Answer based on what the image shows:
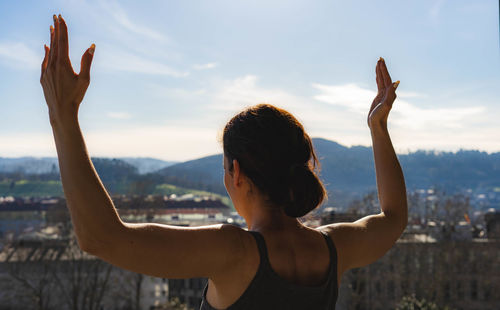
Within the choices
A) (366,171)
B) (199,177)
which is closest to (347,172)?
(366,171)

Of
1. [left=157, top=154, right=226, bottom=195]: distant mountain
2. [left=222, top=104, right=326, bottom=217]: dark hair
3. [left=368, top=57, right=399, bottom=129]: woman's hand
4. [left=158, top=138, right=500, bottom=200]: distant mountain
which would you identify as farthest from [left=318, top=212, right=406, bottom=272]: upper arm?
[left=157, top=154, right=226, bottom=195]: distant mountain

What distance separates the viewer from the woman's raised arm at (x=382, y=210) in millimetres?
967

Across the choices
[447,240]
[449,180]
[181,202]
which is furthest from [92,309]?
[449,180]

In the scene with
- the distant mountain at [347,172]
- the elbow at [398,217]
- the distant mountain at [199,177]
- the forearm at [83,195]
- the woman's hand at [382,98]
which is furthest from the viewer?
the distant mountain at [199,177]

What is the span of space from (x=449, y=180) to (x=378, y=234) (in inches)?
1781

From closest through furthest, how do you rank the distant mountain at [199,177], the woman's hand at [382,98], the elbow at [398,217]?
the elbow at [398,217]
the woman's hand at [382,98]
the distant mountain at [199,177]

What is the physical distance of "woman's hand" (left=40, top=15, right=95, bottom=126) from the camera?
684 mm

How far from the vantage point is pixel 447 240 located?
81.7 ft

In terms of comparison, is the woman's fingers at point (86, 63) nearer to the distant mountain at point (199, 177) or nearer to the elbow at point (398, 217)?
the elbow at point (398, 217)

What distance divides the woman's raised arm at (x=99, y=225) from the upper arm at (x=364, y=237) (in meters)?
0.25

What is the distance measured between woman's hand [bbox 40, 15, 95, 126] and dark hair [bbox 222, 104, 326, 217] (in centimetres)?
26

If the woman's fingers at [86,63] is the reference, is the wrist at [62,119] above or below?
below

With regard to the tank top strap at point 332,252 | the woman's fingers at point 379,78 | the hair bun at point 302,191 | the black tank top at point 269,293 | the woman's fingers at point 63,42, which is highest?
the woman's fingers at point 379,78

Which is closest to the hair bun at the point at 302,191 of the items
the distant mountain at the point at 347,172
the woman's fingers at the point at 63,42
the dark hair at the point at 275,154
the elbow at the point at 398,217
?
the dark hair at the point at 275,154
